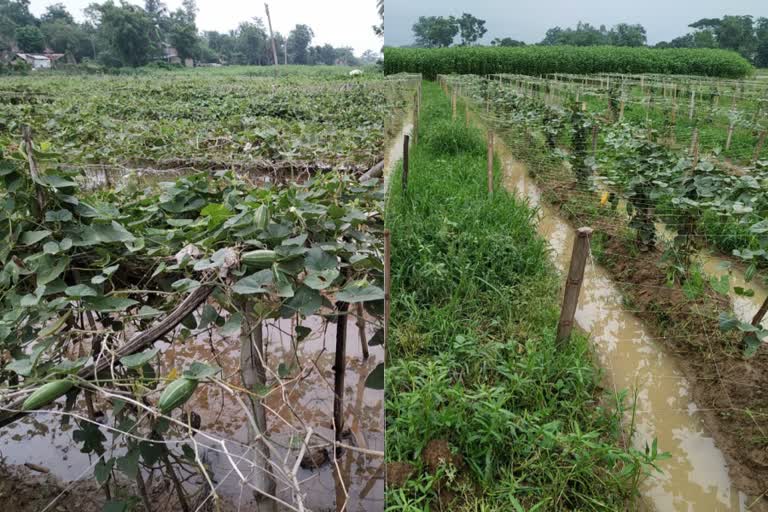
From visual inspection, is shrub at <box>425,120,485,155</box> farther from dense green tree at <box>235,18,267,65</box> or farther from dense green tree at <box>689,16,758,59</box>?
dense green tree at <box>689,16,758,59</box>

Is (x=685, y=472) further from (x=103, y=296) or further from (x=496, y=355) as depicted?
(x=103, y=296)

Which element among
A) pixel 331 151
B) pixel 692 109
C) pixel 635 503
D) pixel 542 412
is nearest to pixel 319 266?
pixel 542 412

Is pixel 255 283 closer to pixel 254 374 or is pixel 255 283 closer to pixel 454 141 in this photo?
pixel 254 374

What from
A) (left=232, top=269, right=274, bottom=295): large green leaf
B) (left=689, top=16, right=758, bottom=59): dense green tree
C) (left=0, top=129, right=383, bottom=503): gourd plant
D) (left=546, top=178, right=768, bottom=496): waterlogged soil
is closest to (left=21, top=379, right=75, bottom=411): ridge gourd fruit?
(left=0, top=129, right=383, bottom=503): gourd plant

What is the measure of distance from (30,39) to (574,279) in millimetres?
2333

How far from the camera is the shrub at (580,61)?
19.7m

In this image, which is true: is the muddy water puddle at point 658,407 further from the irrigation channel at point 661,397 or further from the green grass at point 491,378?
the green grass at point 491,378

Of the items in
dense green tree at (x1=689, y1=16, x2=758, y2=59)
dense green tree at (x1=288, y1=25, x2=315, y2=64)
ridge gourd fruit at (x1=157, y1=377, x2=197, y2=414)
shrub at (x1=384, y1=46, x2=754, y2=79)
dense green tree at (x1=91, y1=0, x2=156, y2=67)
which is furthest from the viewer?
shrub at (x1=384, y1=46, x2=754, y2=79)

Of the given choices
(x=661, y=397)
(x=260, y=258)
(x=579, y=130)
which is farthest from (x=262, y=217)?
(x=579, y=130)

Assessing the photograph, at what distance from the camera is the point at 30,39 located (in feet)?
6.81

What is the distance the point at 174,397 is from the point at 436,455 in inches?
40.3

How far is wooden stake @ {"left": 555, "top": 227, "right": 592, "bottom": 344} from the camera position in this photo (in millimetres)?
1804

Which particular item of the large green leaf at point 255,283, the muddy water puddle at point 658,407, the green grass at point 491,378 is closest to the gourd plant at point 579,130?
the green grass at point 491,378

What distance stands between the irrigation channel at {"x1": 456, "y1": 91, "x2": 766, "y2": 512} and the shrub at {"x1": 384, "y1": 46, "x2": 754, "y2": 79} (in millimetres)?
18050
